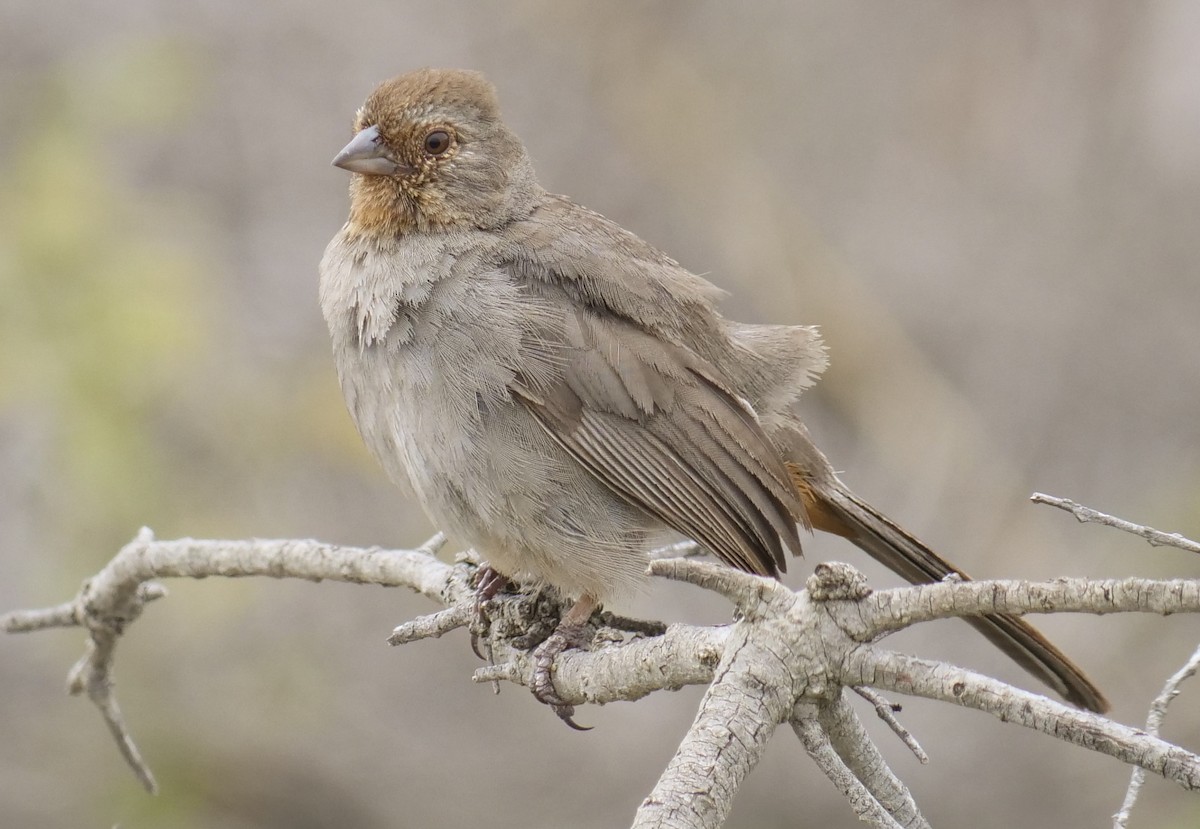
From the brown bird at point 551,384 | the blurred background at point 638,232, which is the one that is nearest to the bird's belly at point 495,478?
the brown bird at point 551,384

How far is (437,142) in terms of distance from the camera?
168 inches

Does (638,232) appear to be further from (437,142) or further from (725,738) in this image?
(725,738)

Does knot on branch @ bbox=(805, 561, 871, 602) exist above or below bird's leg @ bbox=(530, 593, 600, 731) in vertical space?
below

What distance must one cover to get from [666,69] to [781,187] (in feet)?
3.21

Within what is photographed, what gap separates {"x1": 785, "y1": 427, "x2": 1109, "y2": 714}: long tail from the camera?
372 centimetres

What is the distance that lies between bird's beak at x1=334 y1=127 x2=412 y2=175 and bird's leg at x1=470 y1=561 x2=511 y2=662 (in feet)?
4.00

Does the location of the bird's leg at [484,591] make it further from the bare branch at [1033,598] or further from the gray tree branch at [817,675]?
the bare branch at [1033,598]

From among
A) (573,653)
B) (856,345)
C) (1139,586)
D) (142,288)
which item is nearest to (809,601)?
(1139,586)

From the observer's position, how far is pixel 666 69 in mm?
8281

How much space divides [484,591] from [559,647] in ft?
1.56

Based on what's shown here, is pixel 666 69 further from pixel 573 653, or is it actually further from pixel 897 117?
pixel 573 653

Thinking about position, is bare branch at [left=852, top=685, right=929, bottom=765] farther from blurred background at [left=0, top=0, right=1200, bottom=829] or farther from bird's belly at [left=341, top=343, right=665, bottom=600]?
blurred background at [left=0, top=0, right=1200, bottom=829]

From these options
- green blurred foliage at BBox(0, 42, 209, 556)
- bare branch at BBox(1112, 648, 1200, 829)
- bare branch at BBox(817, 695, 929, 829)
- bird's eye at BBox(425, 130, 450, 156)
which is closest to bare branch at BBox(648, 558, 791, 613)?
bare branch at BBox(817, 695, 929, 829)

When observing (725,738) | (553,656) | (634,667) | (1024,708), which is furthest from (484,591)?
(1024,708)
